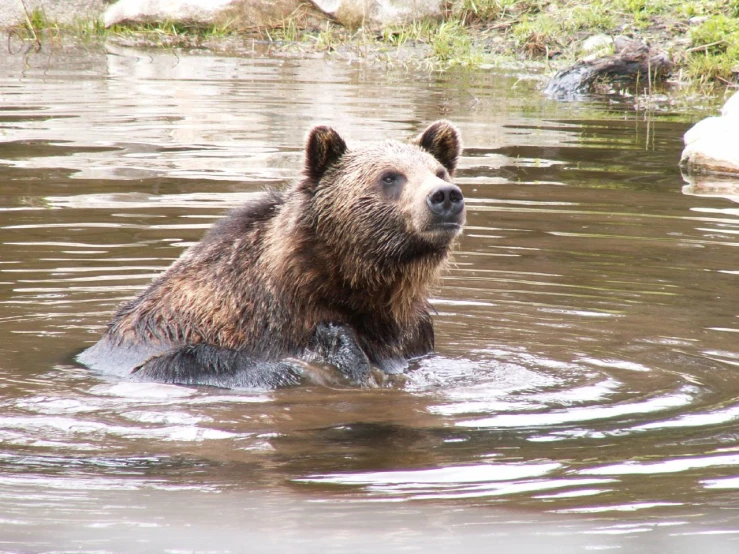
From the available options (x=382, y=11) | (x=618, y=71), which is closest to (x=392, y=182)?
(x=618, y=71)

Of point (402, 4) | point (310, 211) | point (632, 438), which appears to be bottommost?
point (632, 438)

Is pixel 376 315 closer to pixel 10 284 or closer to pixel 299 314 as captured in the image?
pixel 299 314

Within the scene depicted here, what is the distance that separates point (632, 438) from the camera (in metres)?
5.34

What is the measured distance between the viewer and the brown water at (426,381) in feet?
13.5

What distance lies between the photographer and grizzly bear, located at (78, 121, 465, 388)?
21.7ft

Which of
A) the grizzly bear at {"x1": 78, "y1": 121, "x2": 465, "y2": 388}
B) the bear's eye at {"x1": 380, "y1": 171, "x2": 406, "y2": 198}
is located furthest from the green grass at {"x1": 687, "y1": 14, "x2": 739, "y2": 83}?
the bear's eye at {"x1": 380, "y1": 171, "x2": 406, "y2": 198}

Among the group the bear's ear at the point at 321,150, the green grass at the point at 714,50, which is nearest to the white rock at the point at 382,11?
the green grass at the point at 714,50

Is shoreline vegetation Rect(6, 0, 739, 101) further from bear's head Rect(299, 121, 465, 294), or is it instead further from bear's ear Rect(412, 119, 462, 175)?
bear's head Rect(299, 121, 465, 294)

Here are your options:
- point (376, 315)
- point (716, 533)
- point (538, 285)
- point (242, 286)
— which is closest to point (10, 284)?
point (242, 286)

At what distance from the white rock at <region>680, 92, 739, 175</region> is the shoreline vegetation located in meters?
6.18

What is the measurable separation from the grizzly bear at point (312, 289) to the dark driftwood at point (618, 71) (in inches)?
530

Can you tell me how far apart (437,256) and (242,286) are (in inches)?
46.5

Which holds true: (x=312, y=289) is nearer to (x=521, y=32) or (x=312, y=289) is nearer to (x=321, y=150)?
(x=321, y=150)

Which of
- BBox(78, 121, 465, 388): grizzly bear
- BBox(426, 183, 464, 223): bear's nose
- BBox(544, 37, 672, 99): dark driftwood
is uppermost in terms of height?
BBox(544, 37, 672, 99): dark driftwood
